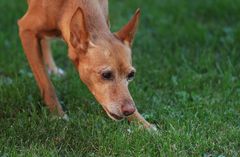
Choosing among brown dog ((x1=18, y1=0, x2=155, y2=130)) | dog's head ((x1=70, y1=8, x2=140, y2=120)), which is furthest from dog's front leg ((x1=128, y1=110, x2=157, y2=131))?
dog's head ((x1=70, y1=8, x2=140, y2=120))

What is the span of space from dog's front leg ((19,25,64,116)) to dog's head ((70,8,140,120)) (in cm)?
68

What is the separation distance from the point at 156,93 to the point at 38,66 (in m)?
1.23

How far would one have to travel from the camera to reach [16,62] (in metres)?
7.56

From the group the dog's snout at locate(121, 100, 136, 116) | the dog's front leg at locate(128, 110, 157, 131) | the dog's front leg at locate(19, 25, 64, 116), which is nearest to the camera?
the dog's snout at locate(121, 100, 136, 116)

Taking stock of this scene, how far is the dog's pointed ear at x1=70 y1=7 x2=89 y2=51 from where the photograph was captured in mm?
5543

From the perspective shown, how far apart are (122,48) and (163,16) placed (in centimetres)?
347

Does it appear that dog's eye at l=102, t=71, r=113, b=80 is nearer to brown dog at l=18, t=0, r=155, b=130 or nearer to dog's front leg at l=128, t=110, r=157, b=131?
brown dog at l=18, t=0, r=155, b=130

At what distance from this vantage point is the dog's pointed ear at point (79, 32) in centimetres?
554

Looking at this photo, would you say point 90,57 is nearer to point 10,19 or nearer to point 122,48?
point 122,48

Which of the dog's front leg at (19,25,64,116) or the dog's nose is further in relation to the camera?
the dog's front leg at (19,25,64,116)

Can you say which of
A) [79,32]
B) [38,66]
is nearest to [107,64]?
[79,32]

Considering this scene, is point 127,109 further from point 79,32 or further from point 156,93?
point 156,93

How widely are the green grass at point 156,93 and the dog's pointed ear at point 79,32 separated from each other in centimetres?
70

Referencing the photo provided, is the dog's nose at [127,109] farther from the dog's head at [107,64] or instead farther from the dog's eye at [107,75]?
the dog's eye at [107,75]
